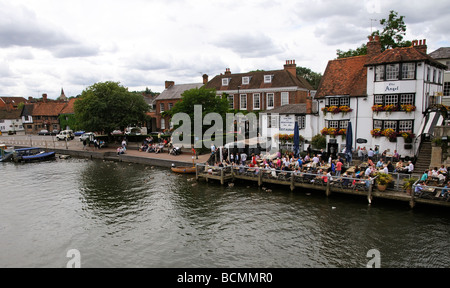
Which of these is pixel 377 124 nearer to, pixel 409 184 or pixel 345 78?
pixel 345 78

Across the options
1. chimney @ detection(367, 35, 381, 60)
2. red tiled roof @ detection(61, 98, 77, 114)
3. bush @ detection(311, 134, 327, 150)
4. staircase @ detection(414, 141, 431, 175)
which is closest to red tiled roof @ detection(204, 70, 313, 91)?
chimney @ detection(367, 35, 381, 60)

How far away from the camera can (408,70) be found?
26797 mm

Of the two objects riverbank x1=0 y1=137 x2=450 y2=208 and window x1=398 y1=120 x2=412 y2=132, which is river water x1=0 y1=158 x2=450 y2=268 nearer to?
riverbank x1=0 y1=137 x2=450 y2=208

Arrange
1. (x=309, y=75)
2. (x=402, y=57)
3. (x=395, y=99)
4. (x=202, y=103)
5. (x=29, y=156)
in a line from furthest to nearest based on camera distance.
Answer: (x=309, y=75), (x=29, y=156), (x=202, y=103), (x=395, y=99), (x=402, y=57)

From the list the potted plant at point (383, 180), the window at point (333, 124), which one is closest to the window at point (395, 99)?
the window at point (333, 124)

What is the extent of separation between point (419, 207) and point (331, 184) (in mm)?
5249

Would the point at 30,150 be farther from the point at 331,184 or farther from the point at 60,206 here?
the point at 331,184

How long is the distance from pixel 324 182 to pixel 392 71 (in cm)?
1245

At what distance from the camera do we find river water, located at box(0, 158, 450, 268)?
48.0ft

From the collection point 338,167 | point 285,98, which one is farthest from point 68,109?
point 338,167

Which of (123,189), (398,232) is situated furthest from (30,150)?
(398,232)

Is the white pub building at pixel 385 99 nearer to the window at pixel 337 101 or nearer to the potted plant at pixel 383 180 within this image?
the window at pixel 337 101

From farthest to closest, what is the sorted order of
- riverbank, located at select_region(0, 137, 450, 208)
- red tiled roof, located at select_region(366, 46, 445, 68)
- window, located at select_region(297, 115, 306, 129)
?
window, located at select_region(297, 115, 306, 129) < red tiled roof, located at select_region(366, 46, 445, 68) < riverbank, located at select_region(0, 137, 450, 208)

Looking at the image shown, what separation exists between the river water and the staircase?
535cm
